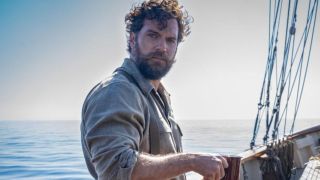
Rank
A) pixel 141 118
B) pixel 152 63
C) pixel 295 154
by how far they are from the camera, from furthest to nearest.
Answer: pixel 295 154 → pixel 152 63 → pixel 141 118

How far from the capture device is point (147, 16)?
1966 millimetres

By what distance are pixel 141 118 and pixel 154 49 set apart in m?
0.54

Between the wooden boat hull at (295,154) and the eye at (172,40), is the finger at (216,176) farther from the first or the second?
the wooden boat hull at (295,154)

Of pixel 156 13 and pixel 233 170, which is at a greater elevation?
pixel 156 13

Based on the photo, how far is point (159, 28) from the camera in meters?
1.88

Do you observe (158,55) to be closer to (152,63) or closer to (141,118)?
(152,63)

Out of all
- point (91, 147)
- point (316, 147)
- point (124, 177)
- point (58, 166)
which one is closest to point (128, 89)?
point (91, 147)

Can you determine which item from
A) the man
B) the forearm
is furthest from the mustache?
the forearm

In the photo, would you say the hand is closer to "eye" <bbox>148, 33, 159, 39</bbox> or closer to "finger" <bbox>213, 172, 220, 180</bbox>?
"finger" <bbox>213, 172, 220, 180</bbox>

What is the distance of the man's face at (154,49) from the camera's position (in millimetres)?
1827

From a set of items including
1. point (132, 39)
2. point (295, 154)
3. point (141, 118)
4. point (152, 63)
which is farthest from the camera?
point (295, 154)

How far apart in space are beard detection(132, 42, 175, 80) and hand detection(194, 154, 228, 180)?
68cm

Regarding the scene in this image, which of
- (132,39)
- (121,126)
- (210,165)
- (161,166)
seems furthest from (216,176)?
(132,39)

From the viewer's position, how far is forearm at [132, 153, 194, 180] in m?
1.21
